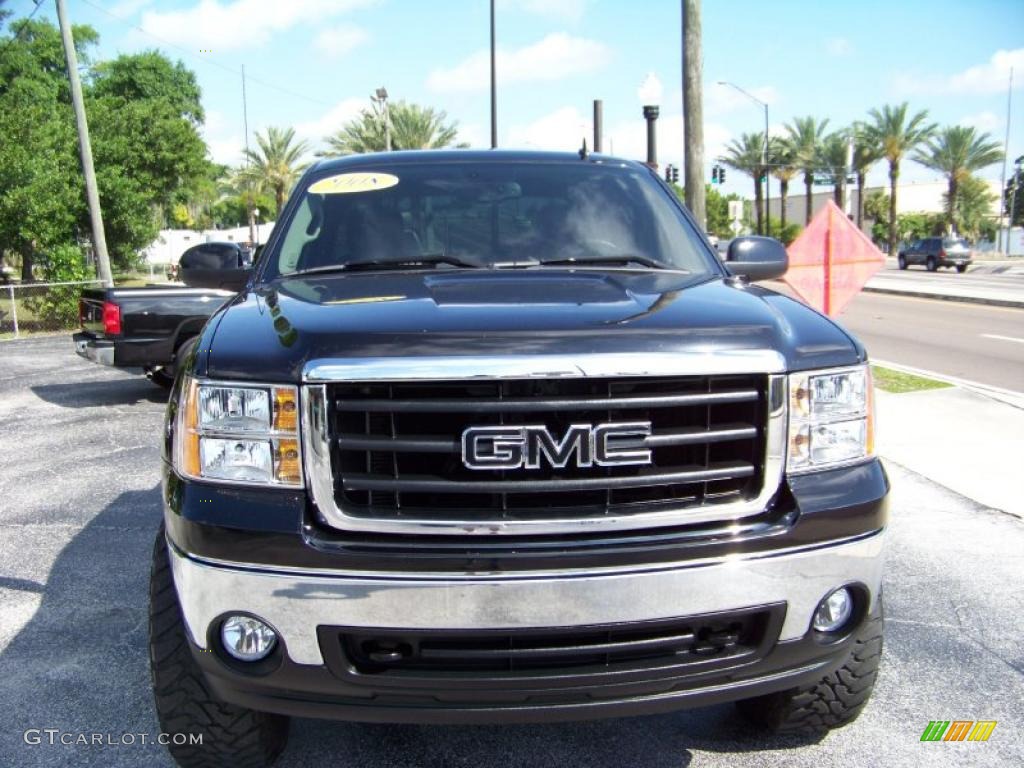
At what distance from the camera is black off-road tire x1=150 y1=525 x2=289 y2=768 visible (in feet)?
8.30

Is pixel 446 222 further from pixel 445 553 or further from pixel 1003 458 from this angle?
pixel 1003 458

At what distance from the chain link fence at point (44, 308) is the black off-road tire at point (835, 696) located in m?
18.3

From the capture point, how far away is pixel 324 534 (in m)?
2.25

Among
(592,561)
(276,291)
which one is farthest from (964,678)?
(276,291)

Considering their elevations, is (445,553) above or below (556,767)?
above

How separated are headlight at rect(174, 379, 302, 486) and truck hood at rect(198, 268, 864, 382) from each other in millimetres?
48

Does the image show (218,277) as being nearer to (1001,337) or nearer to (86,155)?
(1001,337)

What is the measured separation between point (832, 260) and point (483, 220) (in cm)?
565

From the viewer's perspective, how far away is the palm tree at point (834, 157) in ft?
172

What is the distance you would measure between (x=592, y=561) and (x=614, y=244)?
1781 millimetres

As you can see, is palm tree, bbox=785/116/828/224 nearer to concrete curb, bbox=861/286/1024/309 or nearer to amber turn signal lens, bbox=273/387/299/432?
concrete curb, bbox=861/286/1024/309

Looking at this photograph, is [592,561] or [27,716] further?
[27,716]

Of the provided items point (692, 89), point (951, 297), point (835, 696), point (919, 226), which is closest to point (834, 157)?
point (919, 226)

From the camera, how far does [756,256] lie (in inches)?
165
